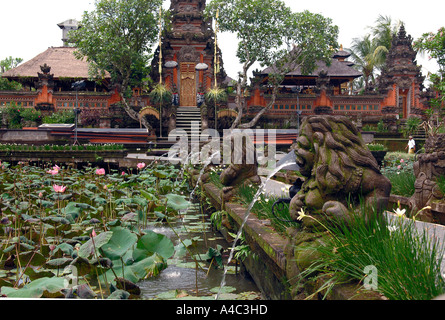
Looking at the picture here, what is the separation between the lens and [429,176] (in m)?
5.30

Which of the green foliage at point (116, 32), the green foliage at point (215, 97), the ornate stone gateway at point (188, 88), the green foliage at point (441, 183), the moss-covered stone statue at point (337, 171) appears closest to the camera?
the moss-covered stone statue at point (337, 171)

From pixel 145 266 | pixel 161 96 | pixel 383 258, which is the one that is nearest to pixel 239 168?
pixel 145 266

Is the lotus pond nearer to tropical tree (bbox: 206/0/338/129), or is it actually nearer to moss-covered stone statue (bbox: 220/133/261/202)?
moss-covered stone statue (bbox: 220/133/261/202)

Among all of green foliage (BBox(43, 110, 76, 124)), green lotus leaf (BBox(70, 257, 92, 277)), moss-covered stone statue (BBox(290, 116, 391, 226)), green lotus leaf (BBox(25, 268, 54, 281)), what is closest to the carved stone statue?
moss-covered stone statue (BBox(290, 116, 391, 226))

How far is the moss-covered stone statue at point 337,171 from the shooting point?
2.55 meters

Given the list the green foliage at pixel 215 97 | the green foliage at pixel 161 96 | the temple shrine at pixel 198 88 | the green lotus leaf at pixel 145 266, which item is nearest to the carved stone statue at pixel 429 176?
the green lotus leaf at pixel 145 266

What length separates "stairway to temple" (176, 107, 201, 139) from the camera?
69.9 ft

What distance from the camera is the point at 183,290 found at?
341 centimetres

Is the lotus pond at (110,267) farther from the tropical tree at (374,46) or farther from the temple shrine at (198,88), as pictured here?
the tropical tree at (374,46)

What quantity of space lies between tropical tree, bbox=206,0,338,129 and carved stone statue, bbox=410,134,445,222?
52.0ft

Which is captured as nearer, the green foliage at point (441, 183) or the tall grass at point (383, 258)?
the tall grass at point (383, 258)

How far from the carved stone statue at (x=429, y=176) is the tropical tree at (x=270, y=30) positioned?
15.8 metres

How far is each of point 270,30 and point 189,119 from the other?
6.48 m
